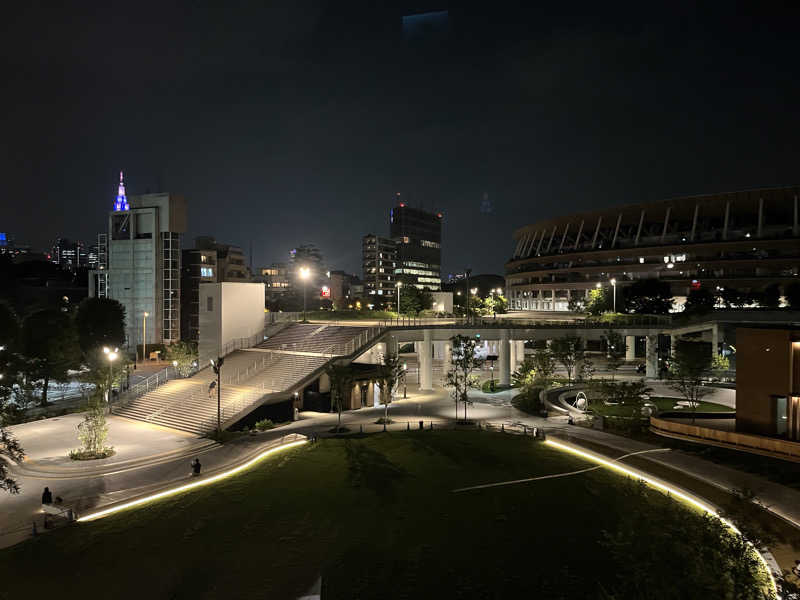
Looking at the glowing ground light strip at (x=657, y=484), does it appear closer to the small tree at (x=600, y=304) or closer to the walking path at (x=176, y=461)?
the walking path at (x=176, y=461)

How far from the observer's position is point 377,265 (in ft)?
564

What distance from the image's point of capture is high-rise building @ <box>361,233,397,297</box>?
172 meters

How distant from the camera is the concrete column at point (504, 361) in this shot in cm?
4619

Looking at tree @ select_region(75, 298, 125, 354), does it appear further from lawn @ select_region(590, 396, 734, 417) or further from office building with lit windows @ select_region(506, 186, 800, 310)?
office building with lit windows @ select_region(506, 186, 800, 310)

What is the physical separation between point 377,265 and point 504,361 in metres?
128

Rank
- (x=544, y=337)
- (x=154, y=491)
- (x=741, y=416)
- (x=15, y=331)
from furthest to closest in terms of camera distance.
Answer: (x=544, y=337)
(x=15, y=331)
(x=741, y=416)
(x=154, y=491)

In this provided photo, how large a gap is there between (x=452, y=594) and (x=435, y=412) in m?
21.4

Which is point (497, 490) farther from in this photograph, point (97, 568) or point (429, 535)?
point (97, 568)

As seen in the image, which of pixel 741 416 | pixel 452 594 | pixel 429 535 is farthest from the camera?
pixel 741 416

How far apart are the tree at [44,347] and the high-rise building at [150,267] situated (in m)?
34.9

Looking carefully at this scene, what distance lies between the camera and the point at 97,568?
14.0 meters

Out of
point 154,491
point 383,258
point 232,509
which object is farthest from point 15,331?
point 383,258

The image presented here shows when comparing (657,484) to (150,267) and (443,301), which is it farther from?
(150,267)

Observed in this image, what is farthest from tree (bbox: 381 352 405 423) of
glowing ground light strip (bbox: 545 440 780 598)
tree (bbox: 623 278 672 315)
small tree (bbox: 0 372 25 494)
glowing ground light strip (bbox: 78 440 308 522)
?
tree (bbox: 623 278 672 315)
